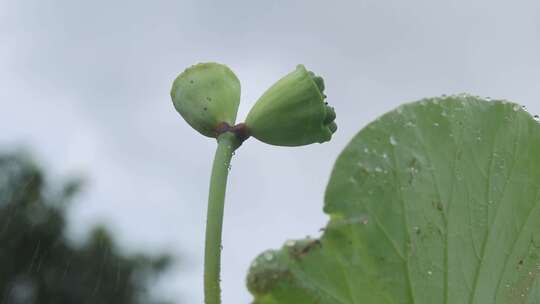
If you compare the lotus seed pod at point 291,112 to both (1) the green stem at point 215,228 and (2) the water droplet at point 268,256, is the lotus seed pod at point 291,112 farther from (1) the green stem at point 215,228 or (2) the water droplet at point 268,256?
(2) the water droplet at point 268,256

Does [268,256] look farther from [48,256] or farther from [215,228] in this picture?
[48,256]

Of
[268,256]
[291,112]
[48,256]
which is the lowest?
[268,256]

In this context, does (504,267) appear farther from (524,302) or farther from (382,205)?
(382,205)

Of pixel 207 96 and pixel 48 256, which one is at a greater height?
pixel 48 256

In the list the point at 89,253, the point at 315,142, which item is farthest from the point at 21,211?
the point at 315,142

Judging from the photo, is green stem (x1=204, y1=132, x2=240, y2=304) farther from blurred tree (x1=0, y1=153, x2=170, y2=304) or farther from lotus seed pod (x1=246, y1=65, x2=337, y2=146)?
blurred tree (x1=0, y1=153, x2=170, y2=304)

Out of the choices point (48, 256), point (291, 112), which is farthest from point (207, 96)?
point (48, 256)
